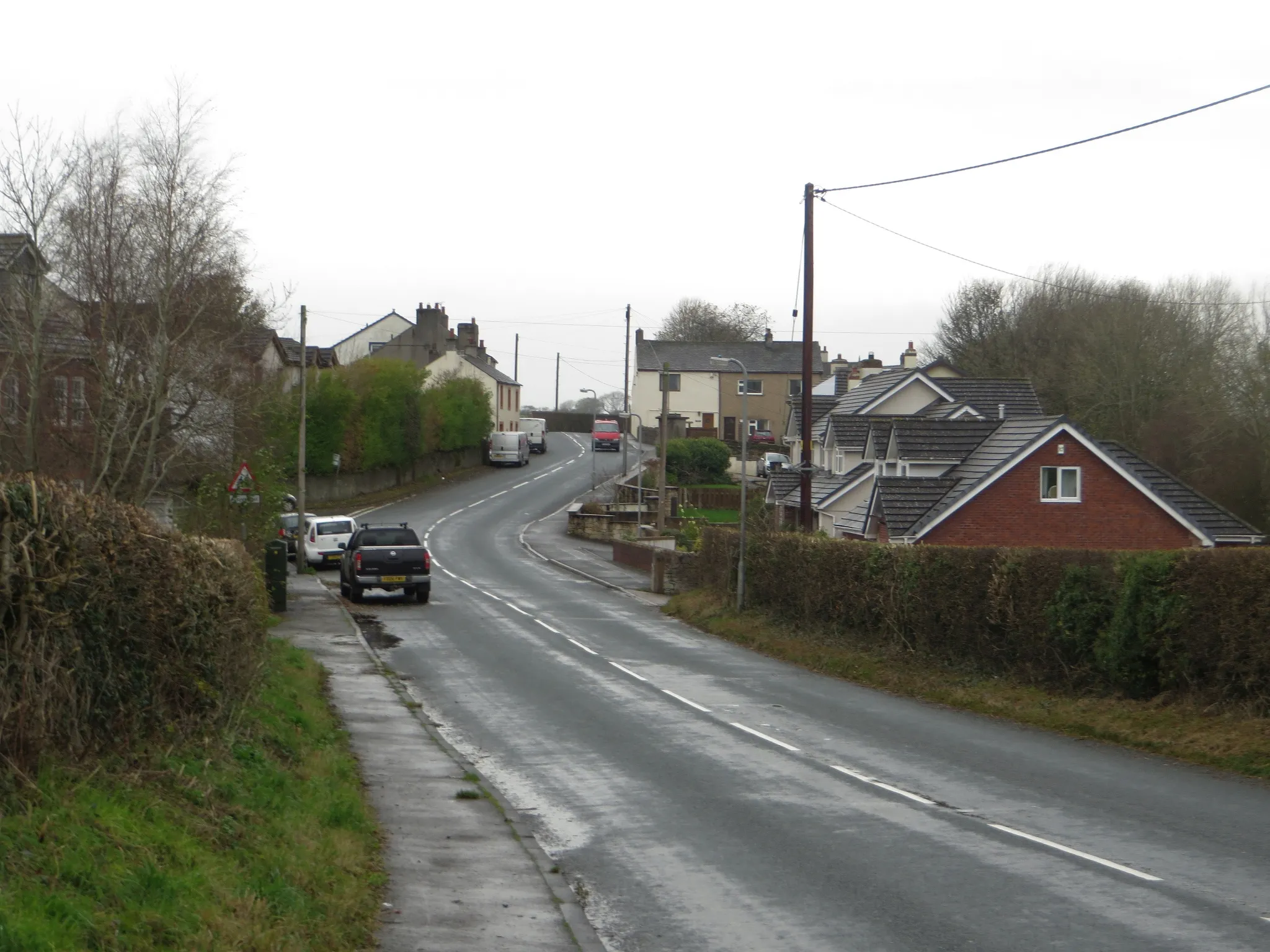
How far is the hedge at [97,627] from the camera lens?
706 centimetres

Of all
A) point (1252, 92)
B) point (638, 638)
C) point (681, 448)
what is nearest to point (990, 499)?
point (638, 638)

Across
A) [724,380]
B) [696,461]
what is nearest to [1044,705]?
[696,461]

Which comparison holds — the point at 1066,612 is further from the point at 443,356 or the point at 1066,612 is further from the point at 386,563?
the point at 443,356

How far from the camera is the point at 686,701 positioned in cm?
1944

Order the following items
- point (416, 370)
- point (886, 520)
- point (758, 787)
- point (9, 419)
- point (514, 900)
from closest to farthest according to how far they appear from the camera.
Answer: point (514, 900), point (758, 787), point (9, 419), point (886, 520), point (416, 370)

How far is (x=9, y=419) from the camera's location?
20719 mm

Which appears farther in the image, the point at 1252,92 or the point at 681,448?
the point at 681,448

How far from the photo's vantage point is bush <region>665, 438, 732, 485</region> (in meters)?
81.7

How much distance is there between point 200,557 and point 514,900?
3.71 meters

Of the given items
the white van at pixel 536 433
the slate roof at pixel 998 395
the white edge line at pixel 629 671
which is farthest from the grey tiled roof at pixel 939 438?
the white van at pixel 536 433

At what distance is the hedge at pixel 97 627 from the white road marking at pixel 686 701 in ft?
30.7

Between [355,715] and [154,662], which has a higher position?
[154,662]

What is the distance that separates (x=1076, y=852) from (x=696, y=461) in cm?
7253

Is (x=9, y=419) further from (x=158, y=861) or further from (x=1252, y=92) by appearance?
(x=1252, y=92)
